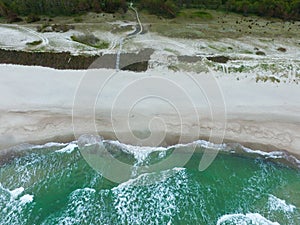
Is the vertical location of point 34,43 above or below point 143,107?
above

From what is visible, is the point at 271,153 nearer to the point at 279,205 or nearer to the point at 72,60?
the point at 279,205

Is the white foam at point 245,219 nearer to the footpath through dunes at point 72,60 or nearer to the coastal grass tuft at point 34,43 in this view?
the footpath through dunes at point 72,60

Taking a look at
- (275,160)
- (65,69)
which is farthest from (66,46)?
(275,160)

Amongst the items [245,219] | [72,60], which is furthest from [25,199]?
[72,60]

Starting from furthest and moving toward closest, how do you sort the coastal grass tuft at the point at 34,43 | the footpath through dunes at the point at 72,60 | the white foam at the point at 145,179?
the coastal grass tuft at the point at 34,43, the footpath through dunes at the point at 72,60, the white foam at the point at 145,179

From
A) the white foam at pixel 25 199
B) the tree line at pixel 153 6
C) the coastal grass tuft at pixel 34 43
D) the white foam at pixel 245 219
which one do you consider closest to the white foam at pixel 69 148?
the white foam at pixel 25 199

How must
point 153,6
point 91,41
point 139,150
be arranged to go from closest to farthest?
1. point 139,150
2. point 91,41
3. point 153,6

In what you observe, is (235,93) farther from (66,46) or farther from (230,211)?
(66,46)
